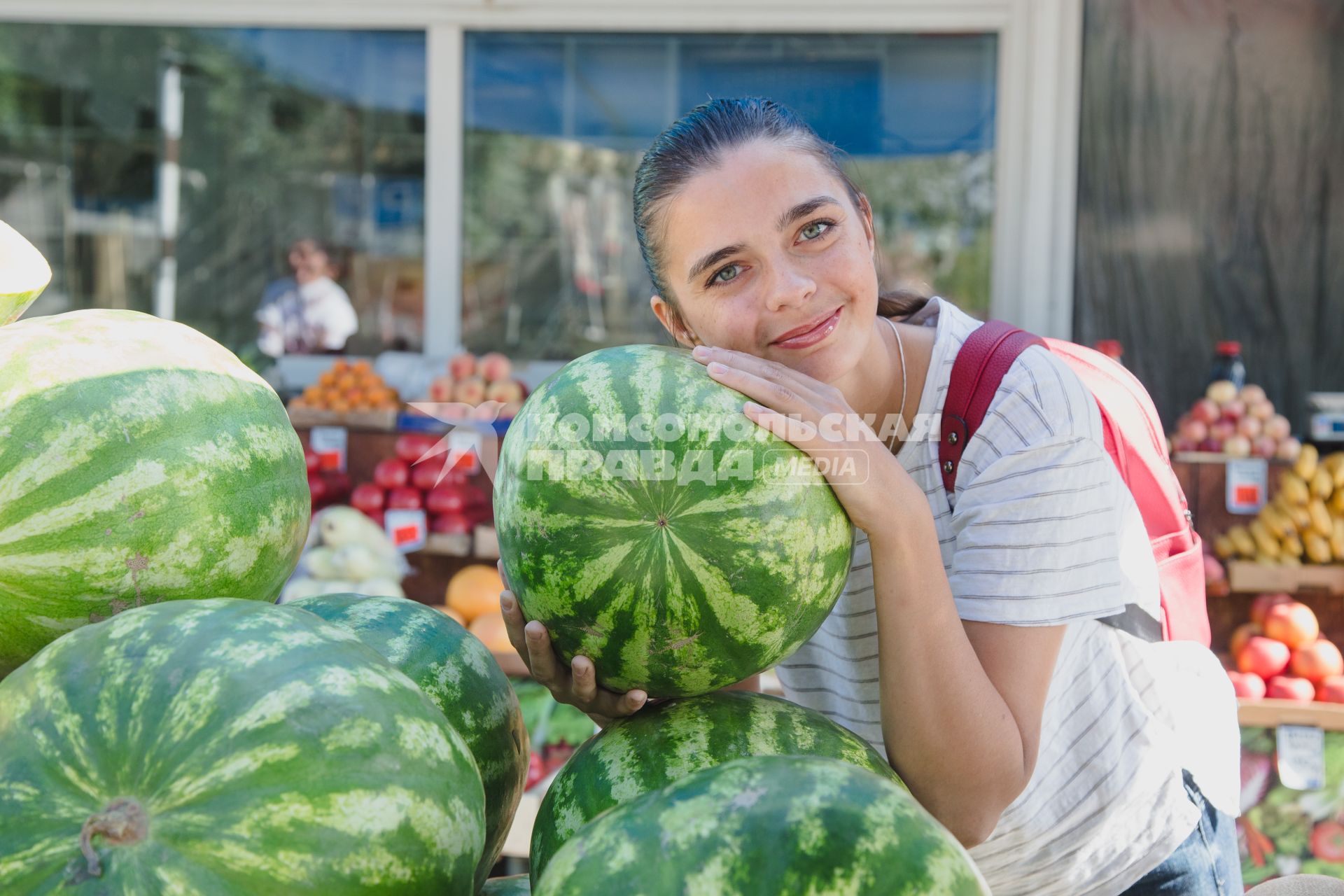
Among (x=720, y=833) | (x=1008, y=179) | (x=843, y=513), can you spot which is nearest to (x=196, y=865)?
(x=720, y=833)

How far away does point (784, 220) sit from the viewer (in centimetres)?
160

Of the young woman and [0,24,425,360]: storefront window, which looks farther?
[0,24,425,360]: storefront window

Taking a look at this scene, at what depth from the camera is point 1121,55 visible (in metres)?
5.12

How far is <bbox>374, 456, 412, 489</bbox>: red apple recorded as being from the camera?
487 cm

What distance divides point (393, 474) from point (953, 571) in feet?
12.2

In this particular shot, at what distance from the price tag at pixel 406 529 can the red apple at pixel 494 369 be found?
2.66 feet

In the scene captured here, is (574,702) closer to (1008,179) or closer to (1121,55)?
(1008,179)

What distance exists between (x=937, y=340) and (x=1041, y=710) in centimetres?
63

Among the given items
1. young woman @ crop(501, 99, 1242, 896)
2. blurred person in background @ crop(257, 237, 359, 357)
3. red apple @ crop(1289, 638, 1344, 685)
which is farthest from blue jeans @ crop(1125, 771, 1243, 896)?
blurred person in background @ crop(257, 237, 359, 357)

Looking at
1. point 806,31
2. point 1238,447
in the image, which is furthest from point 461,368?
point 1238,447

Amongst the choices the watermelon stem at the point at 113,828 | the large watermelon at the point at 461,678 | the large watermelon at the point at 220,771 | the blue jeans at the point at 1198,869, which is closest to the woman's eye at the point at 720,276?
the large watermelon at the point at 461,678

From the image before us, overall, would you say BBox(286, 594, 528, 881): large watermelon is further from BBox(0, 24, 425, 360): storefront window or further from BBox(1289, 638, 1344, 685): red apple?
BBox(0, 24, 425, 360): storefront window

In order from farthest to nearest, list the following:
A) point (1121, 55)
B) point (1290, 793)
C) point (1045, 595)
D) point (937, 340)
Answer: point (1121, 55)
point (1290, 793)
point (937, 340)
point (1045, 595)

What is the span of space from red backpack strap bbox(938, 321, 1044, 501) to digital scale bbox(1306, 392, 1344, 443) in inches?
143
